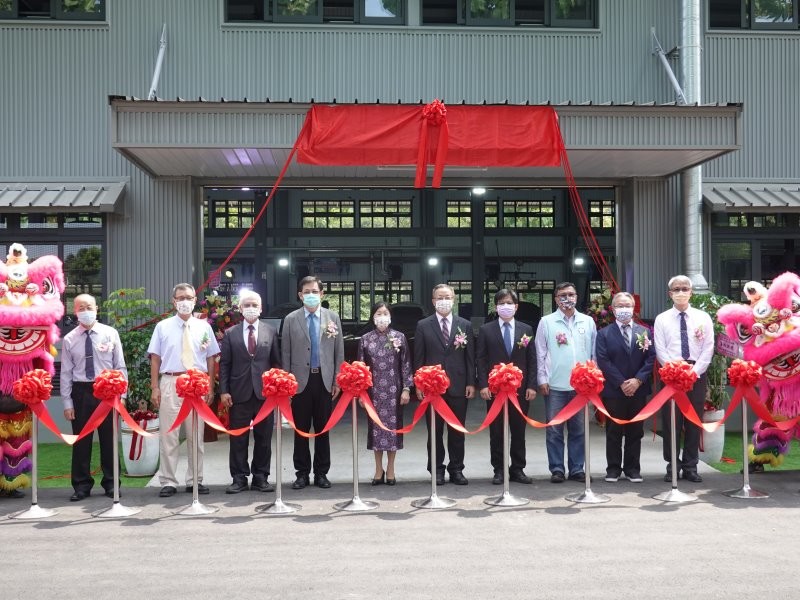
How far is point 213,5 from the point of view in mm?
12234

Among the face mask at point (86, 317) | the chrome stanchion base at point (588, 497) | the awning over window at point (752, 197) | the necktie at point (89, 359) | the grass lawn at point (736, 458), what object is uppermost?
the awning over window at point (752, 197)

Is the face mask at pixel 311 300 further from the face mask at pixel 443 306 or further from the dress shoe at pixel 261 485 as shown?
the dress shoe at pixel 261 485

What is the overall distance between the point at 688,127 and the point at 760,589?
6767 millimetres

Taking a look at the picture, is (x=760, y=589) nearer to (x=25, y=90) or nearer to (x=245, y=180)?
(x=245, y=180)

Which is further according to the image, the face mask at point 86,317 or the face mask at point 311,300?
the face mask at point 311,300

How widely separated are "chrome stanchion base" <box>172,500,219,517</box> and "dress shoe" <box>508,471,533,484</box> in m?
3.00

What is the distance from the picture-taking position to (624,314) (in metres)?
8.18

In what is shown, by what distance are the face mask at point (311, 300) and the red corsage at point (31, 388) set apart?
2.55m

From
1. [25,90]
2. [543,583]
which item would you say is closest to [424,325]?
[543,583]

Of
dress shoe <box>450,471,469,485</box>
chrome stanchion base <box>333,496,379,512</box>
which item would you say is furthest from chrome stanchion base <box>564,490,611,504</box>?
chrome stanchion base <box>333,496,379,512</box>

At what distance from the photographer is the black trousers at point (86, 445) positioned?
770 centimetres

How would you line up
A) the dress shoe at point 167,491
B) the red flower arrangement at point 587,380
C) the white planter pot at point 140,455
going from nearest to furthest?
the red flower arrangement at point 587,380, the dress shoe at point 167,491, the white planter pot at point 140,455

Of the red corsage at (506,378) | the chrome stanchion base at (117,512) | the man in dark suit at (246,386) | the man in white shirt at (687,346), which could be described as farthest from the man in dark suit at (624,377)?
the chrome stanchion base at (117,512)

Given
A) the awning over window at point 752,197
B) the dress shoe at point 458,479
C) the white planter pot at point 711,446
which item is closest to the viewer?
the dress shoe at point 458,479
